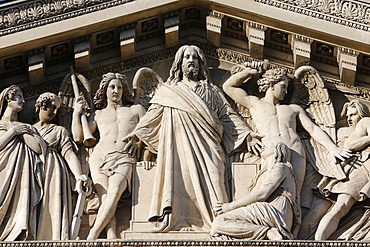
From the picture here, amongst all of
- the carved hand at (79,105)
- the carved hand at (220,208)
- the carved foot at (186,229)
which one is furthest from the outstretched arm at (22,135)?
the carved hand at (220,208)

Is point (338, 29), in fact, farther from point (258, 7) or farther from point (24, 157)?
point (24, 157)

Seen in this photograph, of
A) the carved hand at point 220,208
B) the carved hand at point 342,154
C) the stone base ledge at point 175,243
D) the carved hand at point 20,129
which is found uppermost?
the carved hand at point 20,129

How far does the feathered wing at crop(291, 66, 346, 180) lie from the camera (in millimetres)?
24203

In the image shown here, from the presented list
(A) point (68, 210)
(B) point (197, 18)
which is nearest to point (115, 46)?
(B) point (197, 18)

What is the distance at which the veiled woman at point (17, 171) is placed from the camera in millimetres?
23297

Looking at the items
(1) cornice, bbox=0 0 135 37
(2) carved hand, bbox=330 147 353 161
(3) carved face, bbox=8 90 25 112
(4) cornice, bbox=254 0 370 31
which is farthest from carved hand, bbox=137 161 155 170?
(4) cornice, bbox=254 0 370 31

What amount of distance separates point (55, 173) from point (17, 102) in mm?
1380

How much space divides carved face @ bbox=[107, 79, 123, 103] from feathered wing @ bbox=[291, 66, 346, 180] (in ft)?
8.65

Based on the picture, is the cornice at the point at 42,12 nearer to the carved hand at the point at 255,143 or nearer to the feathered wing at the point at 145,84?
the feathered wing at the point at 145,84

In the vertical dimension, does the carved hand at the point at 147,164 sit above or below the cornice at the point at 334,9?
below

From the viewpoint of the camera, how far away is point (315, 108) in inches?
976

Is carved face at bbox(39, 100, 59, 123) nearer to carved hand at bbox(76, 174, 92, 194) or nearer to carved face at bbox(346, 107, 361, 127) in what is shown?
carved hand at bbox(76, 174, 92, 194)

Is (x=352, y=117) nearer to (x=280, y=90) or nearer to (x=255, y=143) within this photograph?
(x=280, y=90)

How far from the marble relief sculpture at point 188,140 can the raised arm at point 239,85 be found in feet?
0.58
